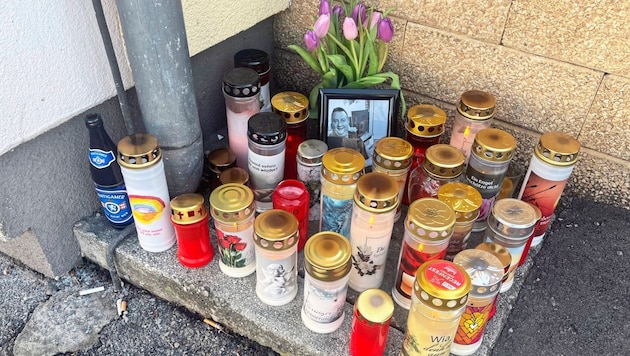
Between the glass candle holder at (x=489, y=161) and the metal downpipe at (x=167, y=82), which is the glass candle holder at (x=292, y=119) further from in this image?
the glass candle holder at (x=489, y=161)

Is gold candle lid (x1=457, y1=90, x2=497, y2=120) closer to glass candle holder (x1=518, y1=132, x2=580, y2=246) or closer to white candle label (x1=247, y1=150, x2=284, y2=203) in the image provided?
glass candle holder (x1=518, y1=132, x2=580, y2=246)

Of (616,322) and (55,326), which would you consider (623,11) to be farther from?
(55,326)

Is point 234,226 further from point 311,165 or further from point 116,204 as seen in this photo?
point 116,204

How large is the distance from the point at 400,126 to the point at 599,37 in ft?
2.67

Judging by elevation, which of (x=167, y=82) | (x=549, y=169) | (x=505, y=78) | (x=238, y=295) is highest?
(x=167, y=82)

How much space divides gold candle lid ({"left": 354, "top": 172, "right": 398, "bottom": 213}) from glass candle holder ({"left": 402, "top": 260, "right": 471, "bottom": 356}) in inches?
8.2

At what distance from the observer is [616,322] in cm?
175

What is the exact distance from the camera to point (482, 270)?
1411 millimetres

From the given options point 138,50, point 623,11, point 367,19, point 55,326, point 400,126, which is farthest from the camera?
point 400,126

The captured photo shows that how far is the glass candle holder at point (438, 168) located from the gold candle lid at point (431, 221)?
207 millimetres

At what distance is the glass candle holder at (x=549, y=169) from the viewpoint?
1.70 m

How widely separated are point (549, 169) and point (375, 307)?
0.76 meters

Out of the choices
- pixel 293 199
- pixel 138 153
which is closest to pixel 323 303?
pixel 293 199

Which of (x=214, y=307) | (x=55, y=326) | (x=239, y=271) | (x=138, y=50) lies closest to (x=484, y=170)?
(x=239, y=271)
